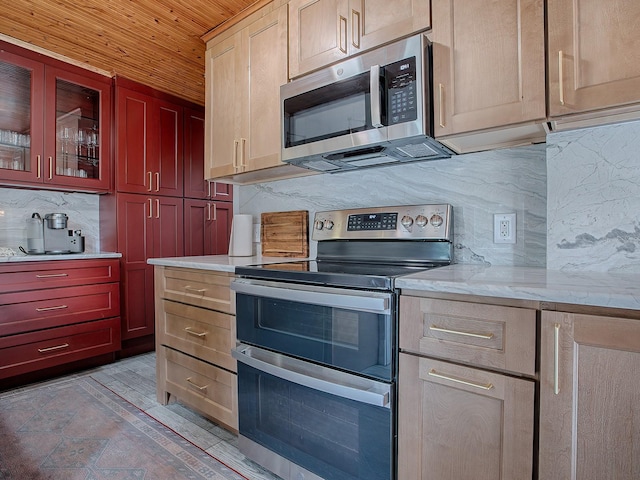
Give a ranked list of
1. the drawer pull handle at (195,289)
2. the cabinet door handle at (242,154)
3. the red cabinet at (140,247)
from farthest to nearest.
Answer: the red cabinet at (140,247), the cabinet door handle at (242,154), the drawer pull handle at (195,289)

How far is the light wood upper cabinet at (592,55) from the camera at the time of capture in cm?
100

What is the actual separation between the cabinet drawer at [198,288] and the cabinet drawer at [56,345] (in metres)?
1.11

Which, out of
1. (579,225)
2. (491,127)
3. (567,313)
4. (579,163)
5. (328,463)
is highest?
(491,127)

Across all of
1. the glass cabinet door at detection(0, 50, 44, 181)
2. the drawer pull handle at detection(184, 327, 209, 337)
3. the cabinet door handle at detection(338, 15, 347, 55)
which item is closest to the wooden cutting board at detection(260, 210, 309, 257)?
the drawer pull handle at detection(184, 327, 209, 337)

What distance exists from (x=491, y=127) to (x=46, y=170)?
301 cm

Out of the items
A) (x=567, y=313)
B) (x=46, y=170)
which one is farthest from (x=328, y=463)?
(x=46, y=170)

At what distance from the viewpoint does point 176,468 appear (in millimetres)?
1558

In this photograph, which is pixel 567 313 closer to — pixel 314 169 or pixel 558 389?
pixel 558 389

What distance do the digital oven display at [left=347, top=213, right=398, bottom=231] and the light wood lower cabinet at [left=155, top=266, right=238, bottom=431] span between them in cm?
65

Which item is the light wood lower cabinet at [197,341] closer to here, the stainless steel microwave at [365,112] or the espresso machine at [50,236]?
the stainless steel microwave at [365,112]

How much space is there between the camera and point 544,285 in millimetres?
925

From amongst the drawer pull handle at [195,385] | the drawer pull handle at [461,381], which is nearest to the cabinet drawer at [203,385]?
the drawer pull handle at [195,385]

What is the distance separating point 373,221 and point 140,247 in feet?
7.65

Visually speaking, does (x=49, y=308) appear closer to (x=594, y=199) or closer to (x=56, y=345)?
(x=56, y=345)
